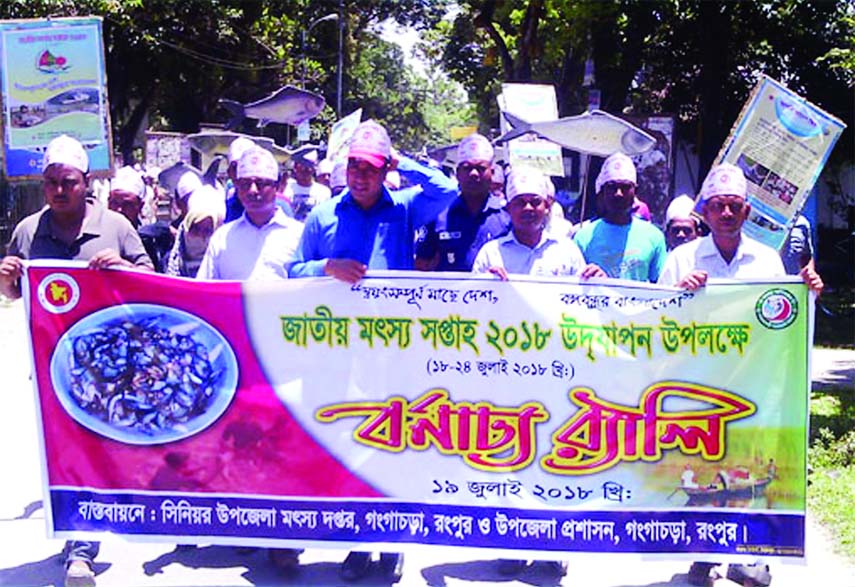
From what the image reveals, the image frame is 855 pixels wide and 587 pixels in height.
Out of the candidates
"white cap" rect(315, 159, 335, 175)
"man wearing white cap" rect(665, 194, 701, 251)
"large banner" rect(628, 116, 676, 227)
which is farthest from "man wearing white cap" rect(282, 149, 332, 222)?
"large banner" rect(628, 116, 676, 227)

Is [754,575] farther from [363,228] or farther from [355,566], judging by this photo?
[363,228]

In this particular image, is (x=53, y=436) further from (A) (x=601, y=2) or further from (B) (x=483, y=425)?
(A) (x=601, y=2)

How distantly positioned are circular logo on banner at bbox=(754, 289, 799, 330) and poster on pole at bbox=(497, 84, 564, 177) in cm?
679

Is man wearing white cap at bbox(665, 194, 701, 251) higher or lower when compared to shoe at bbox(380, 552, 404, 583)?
higher

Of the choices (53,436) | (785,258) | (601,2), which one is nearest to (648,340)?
(53,436)

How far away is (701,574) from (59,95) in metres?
4.69

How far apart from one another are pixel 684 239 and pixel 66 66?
4.00 m

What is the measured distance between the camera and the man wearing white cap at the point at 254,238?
5.20 meters

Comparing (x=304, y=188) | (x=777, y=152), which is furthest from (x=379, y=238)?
(x=304, y=188)

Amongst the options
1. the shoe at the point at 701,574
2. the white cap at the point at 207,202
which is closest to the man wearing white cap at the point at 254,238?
the white cap at the point at 207,202

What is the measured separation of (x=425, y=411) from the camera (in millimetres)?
4633

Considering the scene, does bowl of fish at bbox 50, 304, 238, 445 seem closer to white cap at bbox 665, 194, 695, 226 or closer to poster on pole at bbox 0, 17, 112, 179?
poster on pole at bbox 0, 17, 112, 179

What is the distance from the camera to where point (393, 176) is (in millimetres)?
9492

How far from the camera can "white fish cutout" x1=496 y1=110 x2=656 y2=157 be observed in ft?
26.6
